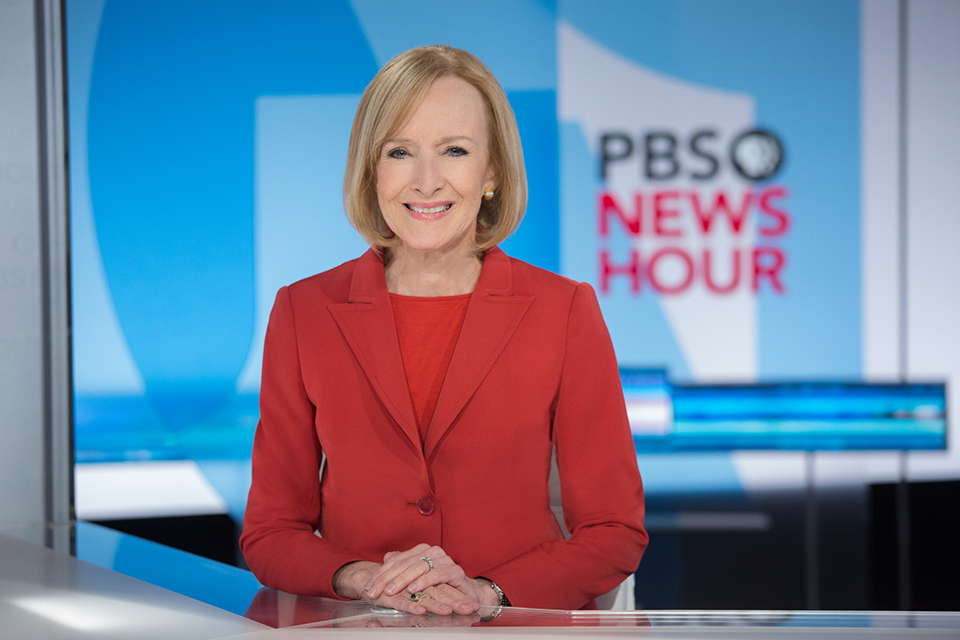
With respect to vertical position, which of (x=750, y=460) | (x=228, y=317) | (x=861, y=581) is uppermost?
(x=228, y=317)

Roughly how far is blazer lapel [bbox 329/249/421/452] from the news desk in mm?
405

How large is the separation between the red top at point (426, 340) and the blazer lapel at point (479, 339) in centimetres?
5

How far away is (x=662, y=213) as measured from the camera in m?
3.96

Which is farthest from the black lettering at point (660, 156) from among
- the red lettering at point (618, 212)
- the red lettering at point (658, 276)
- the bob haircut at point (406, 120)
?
the bob haircut at point (406, 120)

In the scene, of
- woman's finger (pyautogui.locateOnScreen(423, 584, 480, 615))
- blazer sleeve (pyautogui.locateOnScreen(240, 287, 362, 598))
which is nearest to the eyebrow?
blazer sleeve (pyautogui.locateOnScreen(240, 287, 362, 598))

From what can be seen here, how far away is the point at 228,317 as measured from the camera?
354 centimetres

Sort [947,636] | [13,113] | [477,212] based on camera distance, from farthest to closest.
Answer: [13,113], [477,212], [947,636]

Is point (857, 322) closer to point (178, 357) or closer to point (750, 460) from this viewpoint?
point (750, 460)

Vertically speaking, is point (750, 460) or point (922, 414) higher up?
point (922, 414)

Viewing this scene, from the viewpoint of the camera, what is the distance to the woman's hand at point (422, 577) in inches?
47.8

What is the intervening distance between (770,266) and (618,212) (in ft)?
2.58

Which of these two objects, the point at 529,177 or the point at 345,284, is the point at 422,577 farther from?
the point at 529,177

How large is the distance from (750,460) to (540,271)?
2.71 metres

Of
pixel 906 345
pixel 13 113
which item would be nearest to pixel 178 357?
pixel 13 113
